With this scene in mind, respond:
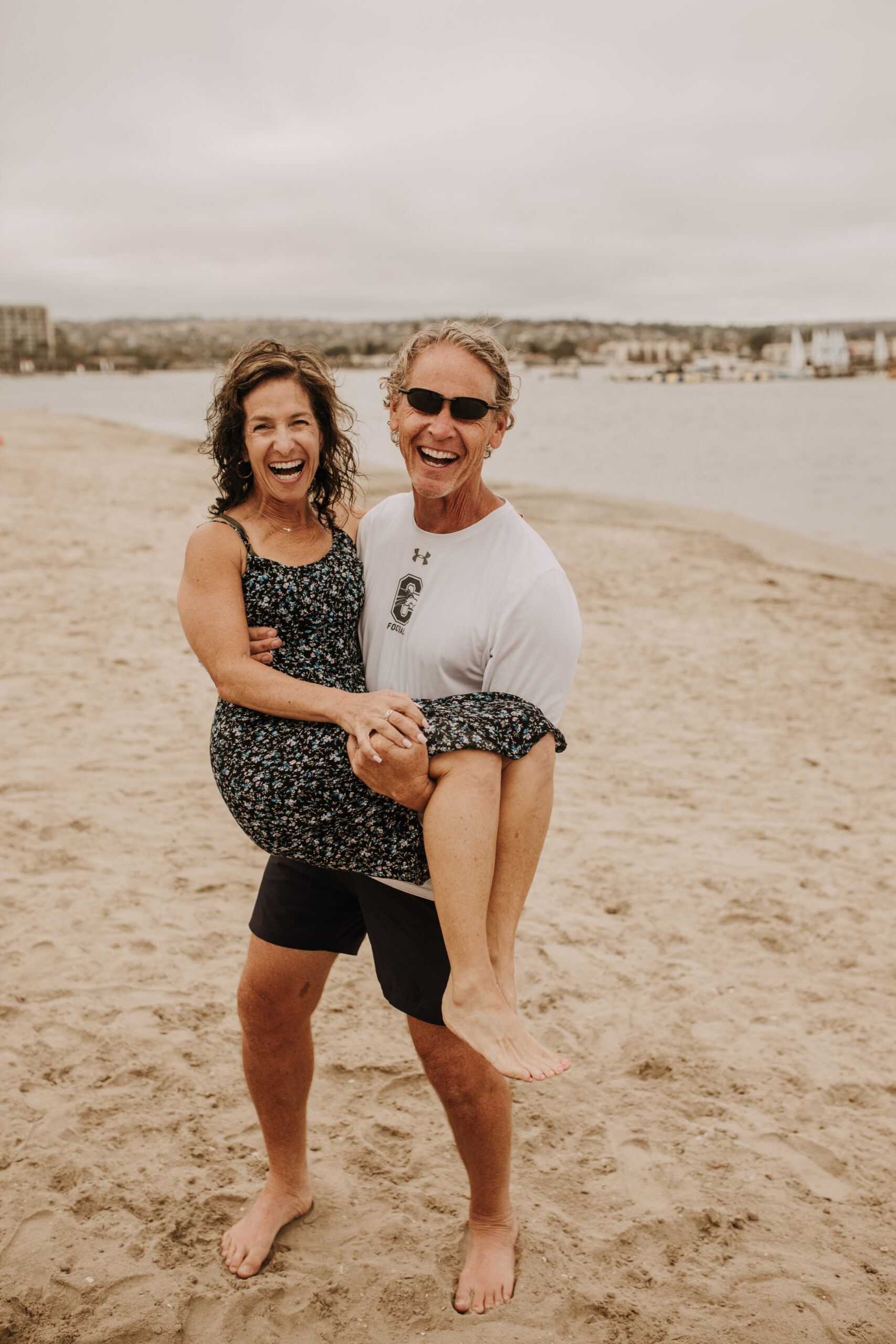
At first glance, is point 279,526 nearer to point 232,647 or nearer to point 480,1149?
point 232,647

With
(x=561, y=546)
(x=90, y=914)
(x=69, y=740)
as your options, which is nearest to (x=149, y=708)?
(x=69, y=740)

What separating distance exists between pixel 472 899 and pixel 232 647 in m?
0.76

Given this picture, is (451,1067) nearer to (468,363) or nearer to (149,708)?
(468,363)

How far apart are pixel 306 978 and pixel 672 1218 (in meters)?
1.27

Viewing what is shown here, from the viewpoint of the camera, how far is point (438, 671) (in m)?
2.15

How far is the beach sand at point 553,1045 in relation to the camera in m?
2.40

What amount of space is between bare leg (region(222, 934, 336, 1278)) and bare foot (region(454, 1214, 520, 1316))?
487mm

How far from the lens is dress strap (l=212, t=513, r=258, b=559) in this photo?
88.3 inches

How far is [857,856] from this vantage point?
4.79 meters

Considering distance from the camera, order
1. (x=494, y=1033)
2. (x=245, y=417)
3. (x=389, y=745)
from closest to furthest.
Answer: (x=389, y=745) → (x=494, y=1033) → (x=245, y=417)

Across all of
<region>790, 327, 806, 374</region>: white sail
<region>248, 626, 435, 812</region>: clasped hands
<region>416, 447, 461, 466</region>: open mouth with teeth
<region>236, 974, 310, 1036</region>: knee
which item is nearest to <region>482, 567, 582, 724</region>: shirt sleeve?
<region>248, 626, 435, 812</region>: clasped hands

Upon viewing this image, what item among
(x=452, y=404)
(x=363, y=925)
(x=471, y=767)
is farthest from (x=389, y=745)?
(x=452, y=404)

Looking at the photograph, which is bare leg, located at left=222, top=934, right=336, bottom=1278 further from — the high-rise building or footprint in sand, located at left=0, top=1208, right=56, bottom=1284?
the high-rise building

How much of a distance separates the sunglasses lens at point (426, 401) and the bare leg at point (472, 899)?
0.77m
